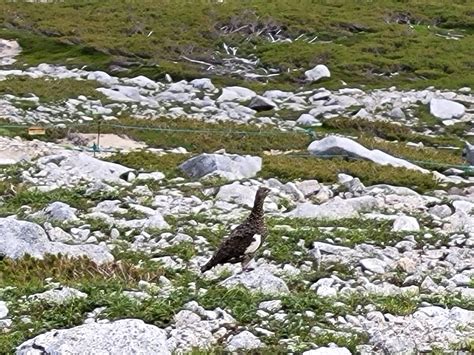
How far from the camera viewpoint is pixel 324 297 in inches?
340

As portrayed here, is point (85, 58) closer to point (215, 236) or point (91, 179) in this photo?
point (91, 179)

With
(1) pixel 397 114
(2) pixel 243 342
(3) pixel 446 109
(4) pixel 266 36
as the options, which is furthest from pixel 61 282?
(4) pixel 266 36

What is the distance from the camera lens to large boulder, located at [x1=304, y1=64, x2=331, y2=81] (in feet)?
121

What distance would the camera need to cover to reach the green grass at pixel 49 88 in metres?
27.5

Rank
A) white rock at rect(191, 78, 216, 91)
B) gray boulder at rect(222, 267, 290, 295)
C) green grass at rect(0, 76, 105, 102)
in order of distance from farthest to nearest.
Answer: white rock at rect(191, 78, 216, 91) < green grass at rect(0, 76, 105, 102) < gray boulder at rect(222, 267, 290, 295)

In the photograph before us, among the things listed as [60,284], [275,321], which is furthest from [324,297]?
[60,284]

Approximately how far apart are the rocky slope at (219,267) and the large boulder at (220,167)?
4 cm

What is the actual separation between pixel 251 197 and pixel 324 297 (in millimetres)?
6490

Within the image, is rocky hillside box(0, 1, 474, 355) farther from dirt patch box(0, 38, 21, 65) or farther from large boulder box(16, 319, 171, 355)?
dirt patch box(0, 38, 21, 65)

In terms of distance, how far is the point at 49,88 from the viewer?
95.5ft

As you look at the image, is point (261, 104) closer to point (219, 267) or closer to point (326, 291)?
point (219, 267)

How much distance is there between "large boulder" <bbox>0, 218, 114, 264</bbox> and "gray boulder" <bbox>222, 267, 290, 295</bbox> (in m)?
2.09

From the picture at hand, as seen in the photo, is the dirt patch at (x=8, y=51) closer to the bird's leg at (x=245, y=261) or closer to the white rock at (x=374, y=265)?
the white rock at (x=374, y=265)

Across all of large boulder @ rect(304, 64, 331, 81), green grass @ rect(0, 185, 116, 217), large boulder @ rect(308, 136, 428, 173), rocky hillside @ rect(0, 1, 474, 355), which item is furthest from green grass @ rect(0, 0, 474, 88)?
green grass @ rect(0, 185, 116, 217)
